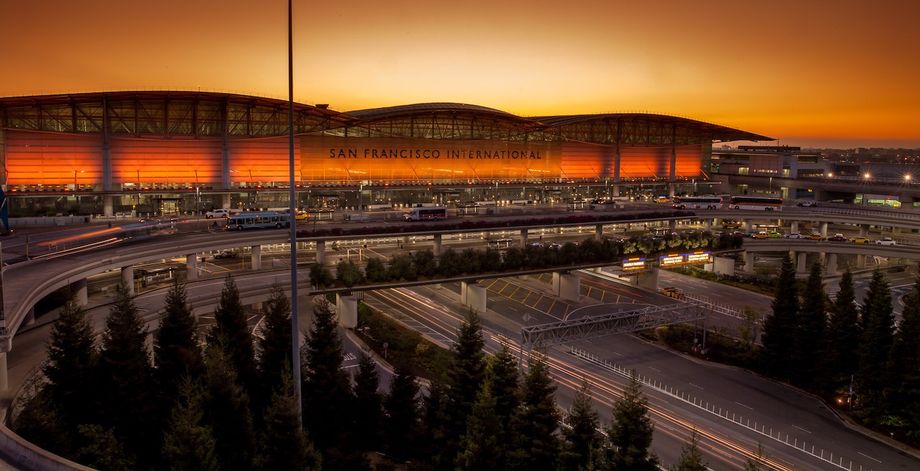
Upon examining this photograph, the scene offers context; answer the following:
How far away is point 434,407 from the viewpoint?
23766 millimetres

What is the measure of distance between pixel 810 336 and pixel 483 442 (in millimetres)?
26413

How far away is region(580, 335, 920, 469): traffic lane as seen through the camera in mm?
28625

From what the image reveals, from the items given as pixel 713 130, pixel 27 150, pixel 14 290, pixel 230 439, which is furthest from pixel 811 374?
pixel 713 130

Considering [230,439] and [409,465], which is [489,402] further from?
[230,439]

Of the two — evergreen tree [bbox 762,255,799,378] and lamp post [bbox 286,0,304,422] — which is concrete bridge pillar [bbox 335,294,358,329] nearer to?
lamp post [bbox 286,0,304,422]

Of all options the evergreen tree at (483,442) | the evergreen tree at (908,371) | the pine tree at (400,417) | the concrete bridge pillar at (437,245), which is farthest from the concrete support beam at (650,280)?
the evergreen tree at (483,442)

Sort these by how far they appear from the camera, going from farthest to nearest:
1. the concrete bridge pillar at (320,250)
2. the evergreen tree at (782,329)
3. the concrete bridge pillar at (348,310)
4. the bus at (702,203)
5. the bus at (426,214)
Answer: the bus at (702,203) < the bus at (426,214) < the concrete bridge pillar at (320,250) < the concrete bridge pillar at (348,310) < the evergreen tree at (782,329)

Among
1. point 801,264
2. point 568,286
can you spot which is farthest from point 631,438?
point 801,264

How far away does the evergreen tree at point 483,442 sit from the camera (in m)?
19.3

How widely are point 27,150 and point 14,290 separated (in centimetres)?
4961

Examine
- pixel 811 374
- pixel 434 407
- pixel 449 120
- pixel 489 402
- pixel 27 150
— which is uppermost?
pixel 449 120

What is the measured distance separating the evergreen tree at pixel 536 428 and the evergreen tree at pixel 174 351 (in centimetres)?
1219

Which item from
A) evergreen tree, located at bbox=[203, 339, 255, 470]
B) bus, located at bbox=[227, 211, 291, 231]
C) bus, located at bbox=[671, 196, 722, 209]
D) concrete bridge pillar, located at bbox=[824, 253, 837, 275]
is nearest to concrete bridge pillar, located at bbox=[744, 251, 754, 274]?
concrete bridge pillar, located at bbox=[824, 253, 837, 275]

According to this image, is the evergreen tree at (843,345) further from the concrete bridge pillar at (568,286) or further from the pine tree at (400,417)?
the pine tree at (400,417)
